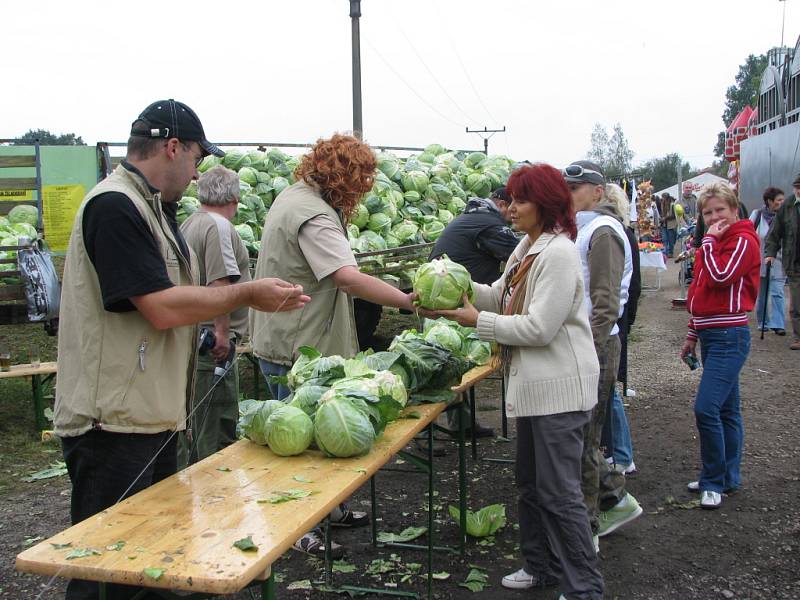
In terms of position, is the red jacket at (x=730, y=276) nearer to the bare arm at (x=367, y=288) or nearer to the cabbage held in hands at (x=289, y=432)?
the bare arm at (x=367, y=288)

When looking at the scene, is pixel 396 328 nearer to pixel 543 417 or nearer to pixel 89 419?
pixel 543 417

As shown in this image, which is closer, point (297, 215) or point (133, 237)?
point (133, 237)

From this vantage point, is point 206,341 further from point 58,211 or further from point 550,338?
point 58,211

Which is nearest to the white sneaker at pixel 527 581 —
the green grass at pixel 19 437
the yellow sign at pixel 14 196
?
the green grass at pixel 19 437

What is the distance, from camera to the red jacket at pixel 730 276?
192 inches

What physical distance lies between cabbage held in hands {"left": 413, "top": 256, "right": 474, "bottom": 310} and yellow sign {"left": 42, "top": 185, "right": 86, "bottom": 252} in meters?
A: 7.37

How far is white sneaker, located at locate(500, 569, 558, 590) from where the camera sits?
13.3 ft

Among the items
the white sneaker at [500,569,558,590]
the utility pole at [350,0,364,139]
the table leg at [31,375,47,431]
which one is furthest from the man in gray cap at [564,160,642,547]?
the utility pole at [350,0,364,139]

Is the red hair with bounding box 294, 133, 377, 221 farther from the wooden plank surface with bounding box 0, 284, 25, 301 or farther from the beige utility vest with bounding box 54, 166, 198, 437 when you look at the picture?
the wooden plank surface with bounding box 0, 284, 25, 301

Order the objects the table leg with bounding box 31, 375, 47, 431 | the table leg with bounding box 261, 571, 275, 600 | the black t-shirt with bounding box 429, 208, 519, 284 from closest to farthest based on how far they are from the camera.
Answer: the table leg with bounding box 261, 571, 275, 600
the black t-shirt with bounding box 429, 208, 519, 284
the table leg with bounding box 31, 375, 47, 431

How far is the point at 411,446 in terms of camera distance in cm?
697

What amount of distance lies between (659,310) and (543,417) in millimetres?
12508

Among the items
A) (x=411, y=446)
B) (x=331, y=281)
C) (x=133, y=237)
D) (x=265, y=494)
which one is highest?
(x=133, y=237)

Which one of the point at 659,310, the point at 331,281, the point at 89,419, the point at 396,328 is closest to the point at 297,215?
the point at 331,281
